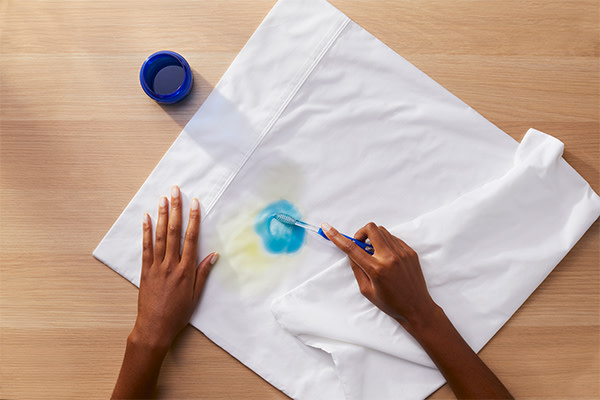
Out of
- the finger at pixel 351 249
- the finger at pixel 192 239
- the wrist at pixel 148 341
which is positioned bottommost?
the wrist at pixel 148 341

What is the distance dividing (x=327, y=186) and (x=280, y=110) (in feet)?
0.56

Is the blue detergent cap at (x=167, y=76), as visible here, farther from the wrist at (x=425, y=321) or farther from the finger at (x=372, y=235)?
the wrist at (x=425, y=321)

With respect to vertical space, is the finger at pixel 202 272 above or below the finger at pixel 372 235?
below

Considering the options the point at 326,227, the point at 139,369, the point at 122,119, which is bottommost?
the point at 139,369

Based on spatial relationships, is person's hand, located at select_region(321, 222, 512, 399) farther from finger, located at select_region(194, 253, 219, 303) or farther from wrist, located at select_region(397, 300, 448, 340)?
finger, located at select_region(194, 253, 219, 303)

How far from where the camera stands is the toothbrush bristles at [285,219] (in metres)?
0.75

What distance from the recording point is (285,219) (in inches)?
29.5

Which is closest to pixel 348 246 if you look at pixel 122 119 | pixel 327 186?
pixel 327 186

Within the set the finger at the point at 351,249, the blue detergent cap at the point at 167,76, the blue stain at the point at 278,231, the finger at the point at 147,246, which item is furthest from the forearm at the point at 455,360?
the blue detergent cap at the point at 167,76

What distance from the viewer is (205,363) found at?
754 mm

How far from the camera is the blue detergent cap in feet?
2.39

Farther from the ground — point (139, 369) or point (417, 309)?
point (417, 309)

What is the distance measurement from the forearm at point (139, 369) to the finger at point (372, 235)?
0.40m

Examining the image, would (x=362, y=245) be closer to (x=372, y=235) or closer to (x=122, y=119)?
(x=372, y=235)
